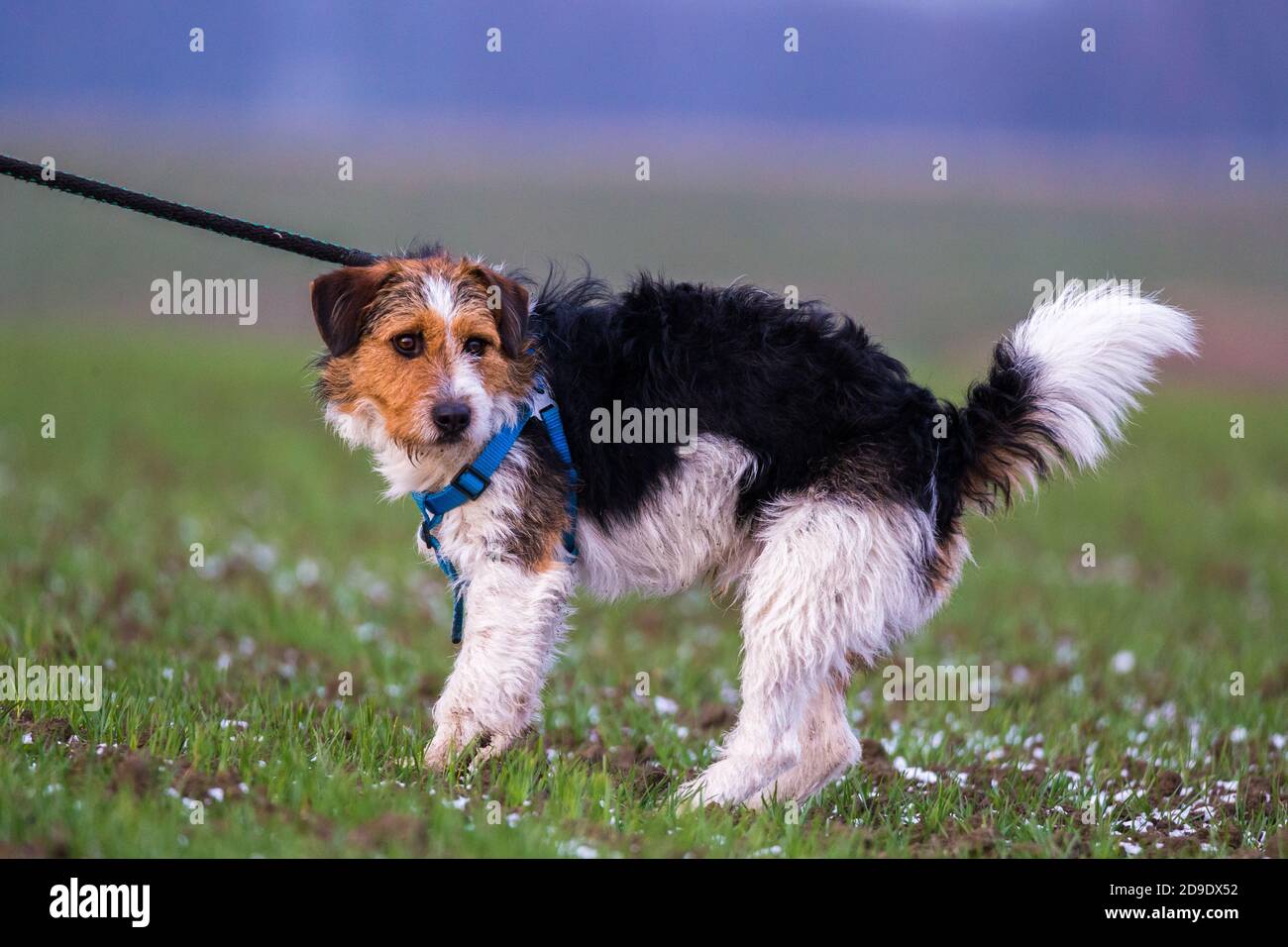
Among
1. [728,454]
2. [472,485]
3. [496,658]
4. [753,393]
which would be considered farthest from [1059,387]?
[496,658]

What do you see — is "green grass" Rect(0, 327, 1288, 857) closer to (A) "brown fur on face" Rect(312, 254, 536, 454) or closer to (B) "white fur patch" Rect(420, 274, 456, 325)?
(A) "brown fur on face" Rect(312, 254, 536, 454)

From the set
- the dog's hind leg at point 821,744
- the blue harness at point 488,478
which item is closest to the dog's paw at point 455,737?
the blue harness at point 488,478

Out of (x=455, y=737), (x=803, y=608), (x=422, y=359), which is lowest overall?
(x=455, y=737)

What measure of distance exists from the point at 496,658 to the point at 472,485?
2.32ft

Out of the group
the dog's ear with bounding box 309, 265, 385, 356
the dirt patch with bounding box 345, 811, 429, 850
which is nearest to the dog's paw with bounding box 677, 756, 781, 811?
the dirt patch with bounding box 345, 811, 429, 850

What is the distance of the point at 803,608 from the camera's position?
17.1ft

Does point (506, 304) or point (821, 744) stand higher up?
point (506, 304)

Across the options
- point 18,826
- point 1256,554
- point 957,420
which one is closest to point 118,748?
point 18,826

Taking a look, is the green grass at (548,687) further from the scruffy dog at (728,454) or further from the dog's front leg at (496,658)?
the scruffy dog at (728,454)

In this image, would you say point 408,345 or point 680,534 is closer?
point 408,345

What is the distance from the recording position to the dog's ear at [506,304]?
532 cm

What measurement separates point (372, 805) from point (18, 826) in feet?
3.76

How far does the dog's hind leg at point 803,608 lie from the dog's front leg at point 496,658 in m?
0.80

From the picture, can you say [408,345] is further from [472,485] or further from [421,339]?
[472,485]
